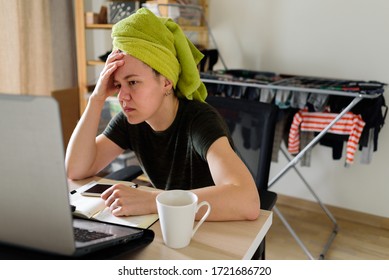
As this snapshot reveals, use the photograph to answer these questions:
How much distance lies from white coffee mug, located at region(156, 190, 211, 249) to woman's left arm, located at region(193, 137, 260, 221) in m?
0.10

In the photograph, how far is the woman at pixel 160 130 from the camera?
3.27 feet

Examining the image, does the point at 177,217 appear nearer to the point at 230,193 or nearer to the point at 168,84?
the point at 230,193

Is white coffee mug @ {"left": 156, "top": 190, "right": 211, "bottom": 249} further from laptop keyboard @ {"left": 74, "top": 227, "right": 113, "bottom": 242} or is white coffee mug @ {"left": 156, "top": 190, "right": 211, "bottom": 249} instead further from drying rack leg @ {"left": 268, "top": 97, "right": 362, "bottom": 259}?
drying rack leg @ {"left": 268, "top": 97, "right": 362, "bottom": 259}

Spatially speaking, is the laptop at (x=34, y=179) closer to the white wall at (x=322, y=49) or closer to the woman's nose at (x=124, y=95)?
the woman's nose at (x=124, y=95)

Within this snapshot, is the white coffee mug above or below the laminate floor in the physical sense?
above

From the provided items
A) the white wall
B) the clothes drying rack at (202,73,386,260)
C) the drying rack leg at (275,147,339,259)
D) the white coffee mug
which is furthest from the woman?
the white wall

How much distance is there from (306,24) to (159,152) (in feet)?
5.42

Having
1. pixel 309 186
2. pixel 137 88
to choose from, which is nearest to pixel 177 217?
pixel 137 88

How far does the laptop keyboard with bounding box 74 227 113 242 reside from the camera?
79 centimetres

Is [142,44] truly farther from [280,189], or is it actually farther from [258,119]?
[280,189]

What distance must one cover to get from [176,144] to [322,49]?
1607 millimetres

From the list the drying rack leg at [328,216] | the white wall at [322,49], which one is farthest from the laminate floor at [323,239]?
the white wall at [322,49]

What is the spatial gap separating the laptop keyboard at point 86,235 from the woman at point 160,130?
0.13 meters
